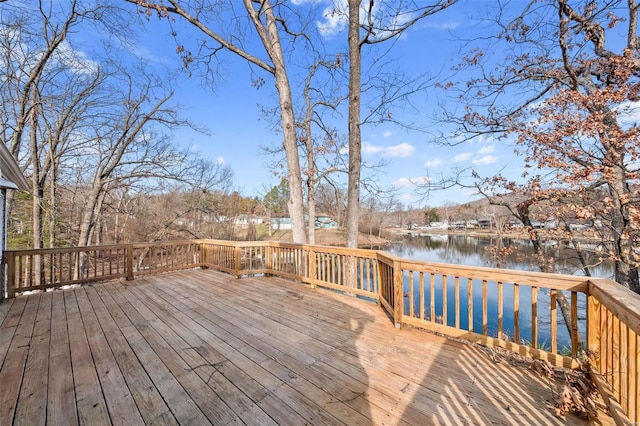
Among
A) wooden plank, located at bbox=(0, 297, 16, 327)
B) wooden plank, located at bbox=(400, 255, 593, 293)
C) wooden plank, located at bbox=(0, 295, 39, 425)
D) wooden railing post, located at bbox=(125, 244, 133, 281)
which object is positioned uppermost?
wooden plank, located at bbox=(400, 255, 593, 293)

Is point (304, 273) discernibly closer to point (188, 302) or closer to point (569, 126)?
point (188, 302)

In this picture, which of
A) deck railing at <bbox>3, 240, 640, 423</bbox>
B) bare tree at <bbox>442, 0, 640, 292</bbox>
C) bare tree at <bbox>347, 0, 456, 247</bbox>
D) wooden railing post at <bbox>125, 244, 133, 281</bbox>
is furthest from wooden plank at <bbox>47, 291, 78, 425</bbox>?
bare tree at <bbox>442, 0, 640, 292</bbox>

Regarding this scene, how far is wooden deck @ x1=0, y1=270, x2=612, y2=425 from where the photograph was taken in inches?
66.0

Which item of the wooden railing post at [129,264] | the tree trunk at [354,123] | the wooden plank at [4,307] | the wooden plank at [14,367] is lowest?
the wooden plank at [4,307]

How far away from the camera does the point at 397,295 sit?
3.11 metres

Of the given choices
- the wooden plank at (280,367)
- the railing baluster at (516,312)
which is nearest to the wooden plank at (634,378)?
the railing baluster at (516,312)

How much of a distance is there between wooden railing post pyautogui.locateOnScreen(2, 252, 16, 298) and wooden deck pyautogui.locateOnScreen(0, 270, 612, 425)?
914mm

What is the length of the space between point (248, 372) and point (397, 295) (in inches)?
72.3

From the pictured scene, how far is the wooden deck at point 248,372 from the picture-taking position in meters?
1.68

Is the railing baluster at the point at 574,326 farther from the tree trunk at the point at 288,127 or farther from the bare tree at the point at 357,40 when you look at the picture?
the tree trunk at the point at 288,127

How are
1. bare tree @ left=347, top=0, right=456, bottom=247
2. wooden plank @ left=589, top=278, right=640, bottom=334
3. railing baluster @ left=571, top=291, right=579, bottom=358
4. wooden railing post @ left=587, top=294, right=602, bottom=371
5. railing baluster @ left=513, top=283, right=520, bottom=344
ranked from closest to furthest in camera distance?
wooden plank @ left=589, top=278, right=640, bottom=334 → wooden railing post @ left=587, top=294, right=602, bottom=371 → railing baluster @ left=571, top=291, right=579, bottom=358 → railing baluster @ left=513, top=283, right=520, bottom=344 → bare tree @ left=347, top=0, right=456, bottom=247

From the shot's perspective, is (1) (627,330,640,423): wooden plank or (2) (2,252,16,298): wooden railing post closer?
(1) (627,330,640,423): wooden plank

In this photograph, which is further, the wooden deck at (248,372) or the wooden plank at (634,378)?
the wooden deck at (248,372)

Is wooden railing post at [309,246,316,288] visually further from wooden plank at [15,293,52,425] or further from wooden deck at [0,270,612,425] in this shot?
wooden plank at [15,293,52,425]
